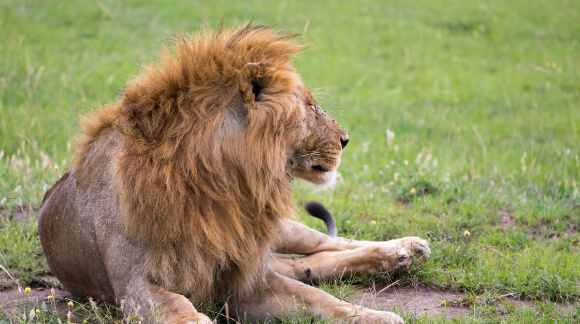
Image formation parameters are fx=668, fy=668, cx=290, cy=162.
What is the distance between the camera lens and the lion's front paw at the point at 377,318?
10.1ft

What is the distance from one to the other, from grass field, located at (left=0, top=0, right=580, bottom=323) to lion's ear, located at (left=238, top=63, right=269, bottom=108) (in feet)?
2.12

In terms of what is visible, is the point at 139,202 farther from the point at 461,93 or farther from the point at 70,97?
the point at 461,93

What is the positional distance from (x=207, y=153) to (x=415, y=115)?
583 cm


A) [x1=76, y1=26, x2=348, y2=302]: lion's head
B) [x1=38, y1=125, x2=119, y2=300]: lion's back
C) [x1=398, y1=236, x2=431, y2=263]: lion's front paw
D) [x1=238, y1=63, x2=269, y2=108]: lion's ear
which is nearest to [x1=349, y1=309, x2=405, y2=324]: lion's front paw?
[x1=76, y1=26, x2=348, y2=302]: lion's head

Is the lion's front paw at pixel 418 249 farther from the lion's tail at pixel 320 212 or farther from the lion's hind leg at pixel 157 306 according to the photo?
the lion's hind leg at pixel 157 306

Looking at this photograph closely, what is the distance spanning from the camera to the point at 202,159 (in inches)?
116

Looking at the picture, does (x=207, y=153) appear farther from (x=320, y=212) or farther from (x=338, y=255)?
(x=320, y=212)

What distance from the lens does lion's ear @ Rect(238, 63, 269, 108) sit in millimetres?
2970

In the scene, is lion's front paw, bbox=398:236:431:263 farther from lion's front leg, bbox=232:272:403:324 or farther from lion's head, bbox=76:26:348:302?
lion's head, bbox=76:26:348:302

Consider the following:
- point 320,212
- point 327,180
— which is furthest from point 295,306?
point 320,212

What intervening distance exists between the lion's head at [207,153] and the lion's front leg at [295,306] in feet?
1.02

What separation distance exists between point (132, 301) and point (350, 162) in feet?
12.7

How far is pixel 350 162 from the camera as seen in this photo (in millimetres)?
6383

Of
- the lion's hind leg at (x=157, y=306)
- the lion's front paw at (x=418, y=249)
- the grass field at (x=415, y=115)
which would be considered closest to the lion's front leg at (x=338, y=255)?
the lion's front paw at (x=418, y=249)
